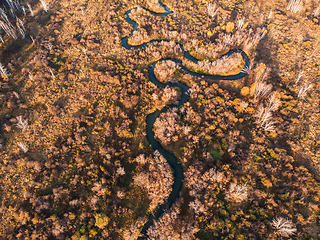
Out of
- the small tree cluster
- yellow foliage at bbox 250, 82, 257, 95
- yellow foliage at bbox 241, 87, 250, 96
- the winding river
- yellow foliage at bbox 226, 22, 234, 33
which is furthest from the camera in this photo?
yellow foliage at bbox 226, 22, 234, 33

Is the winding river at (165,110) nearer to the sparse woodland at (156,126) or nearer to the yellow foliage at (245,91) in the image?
the sparse woodland at (156,126)

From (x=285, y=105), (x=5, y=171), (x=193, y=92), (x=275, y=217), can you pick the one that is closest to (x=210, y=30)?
(x=193, y=92)

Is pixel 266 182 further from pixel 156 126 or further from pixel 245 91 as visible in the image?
pixel 156 126

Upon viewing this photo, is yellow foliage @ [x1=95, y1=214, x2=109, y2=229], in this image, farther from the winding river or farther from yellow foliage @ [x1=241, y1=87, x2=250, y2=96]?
yellow foliage @ [x1=241, y1=87, x2=250, y2=96]

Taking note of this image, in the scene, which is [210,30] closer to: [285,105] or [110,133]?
[285,105]

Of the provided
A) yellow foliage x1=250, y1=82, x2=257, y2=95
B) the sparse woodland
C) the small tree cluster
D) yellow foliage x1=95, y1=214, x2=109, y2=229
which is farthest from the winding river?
yellow foliage x1=250, y1=82, x2=257, y2=95

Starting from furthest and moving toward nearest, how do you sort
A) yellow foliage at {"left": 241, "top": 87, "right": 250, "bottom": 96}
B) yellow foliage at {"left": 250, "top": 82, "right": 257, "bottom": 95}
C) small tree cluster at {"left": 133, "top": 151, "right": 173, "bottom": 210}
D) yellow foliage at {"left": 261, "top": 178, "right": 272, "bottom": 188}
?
yellow foliage at {"left": 241, "top": 87, "right": 250, "bottom": 96} → yellow foliage at {"left": 250, "top": 82, "right": 257, "bottom": 95} → small tree cluster at {"left": 133, "top": 151, "right": 173, "bottom": 210} → yellow foliage at {"left": 261, "top": 178, "right": 272, "bottom": 188}

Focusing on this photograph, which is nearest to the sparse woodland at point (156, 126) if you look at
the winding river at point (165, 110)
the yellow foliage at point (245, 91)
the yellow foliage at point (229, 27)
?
the yellow foliage at point (229, 27)

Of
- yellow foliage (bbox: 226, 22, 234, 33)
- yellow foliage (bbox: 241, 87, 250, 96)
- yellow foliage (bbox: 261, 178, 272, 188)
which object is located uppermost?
yellow foliage (bbox: 226, 22, 234, 33)

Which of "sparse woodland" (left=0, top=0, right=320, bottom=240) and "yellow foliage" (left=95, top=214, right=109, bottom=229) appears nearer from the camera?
"yellow foliage" (left=95, top=214, right=109, bottom=229)
